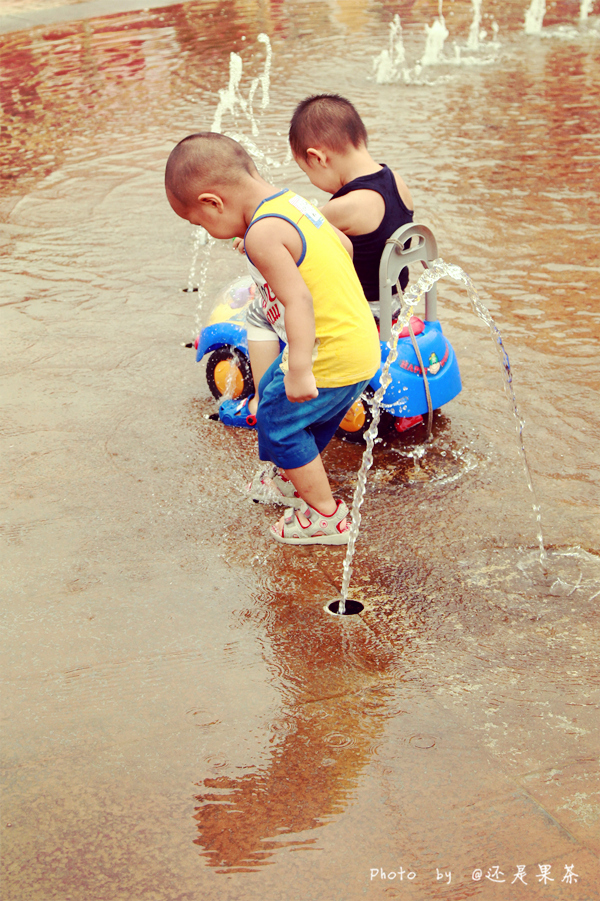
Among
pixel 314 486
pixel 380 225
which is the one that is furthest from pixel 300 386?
pixel 380 225

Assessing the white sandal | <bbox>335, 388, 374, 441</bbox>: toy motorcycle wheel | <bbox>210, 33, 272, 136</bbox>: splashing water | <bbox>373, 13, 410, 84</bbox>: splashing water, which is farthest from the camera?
<bbox>373, 13, 410, 84</bbox>: splashing water

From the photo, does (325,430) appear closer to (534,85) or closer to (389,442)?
(389,442)

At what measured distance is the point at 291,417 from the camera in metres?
2.53

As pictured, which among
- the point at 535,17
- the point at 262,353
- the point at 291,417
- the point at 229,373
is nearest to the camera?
the point at 291,417

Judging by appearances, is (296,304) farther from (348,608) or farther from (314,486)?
(348,608)

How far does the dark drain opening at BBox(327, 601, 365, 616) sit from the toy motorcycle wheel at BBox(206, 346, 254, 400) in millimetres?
1304

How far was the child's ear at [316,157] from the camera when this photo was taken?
9.56ft

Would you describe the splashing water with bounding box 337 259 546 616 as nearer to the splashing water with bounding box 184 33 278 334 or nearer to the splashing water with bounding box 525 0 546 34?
the splashing water with bounding box 184 33 278 334

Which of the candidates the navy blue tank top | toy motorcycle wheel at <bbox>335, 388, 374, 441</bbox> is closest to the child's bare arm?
the navy blue tank top

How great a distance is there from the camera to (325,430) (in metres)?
2.71

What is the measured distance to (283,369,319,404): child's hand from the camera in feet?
7.58

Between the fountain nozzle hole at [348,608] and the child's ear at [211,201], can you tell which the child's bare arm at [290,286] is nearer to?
the child's ear at [211,201]

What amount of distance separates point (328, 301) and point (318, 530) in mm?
770

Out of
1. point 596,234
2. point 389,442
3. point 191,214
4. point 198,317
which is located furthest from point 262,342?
point 596,234
